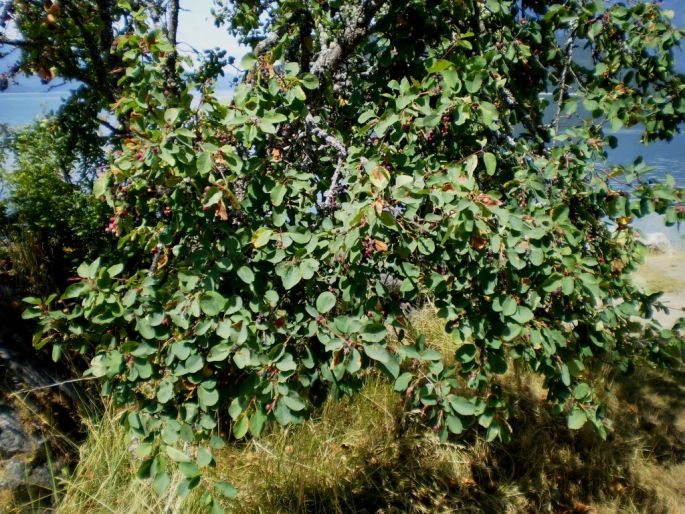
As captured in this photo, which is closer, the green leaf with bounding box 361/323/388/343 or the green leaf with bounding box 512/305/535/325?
the green leaf with bounding box 361/323/388/343

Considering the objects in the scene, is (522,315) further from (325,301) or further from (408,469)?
(408,469)

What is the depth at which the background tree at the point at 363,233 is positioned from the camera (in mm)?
1473

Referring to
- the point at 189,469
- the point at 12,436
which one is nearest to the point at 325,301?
the point at 189,469

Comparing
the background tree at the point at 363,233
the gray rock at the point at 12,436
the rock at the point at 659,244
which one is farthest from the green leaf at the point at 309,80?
the rock at the point at 659,244

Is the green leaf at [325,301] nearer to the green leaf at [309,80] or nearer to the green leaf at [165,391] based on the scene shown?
the green leaf at [165,391]

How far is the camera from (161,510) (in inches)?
103

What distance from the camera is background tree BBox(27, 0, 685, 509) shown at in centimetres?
147

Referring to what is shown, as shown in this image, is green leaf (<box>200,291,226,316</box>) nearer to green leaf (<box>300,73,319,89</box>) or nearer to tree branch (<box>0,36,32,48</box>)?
green leaf (<box>300,73,319,89</box>)

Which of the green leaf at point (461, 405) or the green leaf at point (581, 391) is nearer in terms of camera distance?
the green leaf at point (461, 405)

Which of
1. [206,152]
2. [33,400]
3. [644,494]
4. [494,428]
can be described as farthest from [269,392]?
[644,494]

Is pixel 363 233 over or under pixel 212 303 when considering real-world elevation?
over

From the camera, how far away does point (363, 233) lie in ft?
4.51

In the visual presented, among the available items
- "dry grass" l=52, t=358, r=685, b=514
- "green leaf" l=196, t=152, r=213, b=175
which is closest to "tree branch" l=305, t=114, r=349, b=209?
"green leaf" l=196, t=152, r=213, b=175

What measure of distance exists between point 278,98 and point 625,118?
1.39 meters
